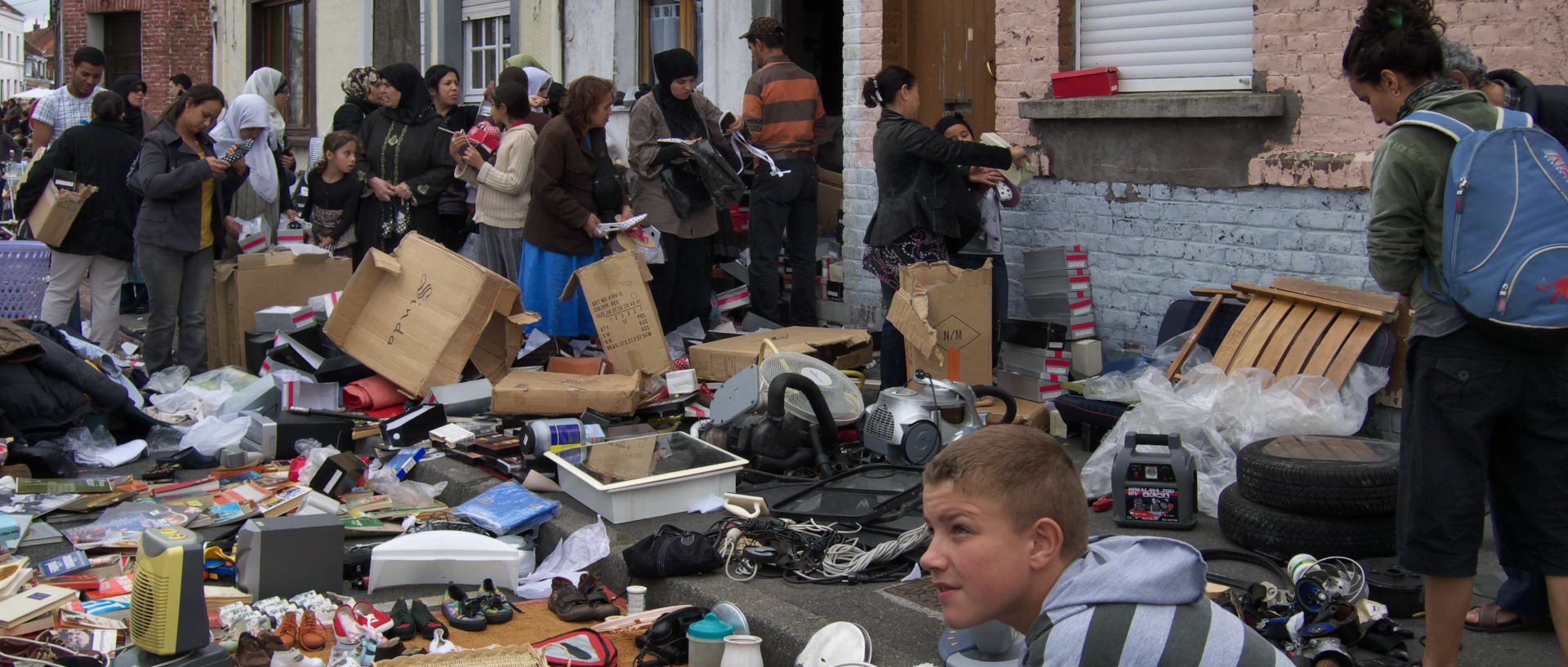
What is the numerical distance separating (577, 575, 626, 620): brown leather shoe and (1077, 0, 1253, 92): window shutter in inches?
181

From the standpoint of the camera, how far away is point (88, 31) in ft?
86.0

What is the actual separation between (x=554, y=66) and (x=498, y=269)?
522cm

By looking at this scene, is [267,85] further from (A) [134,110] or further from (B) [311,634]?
(B) [311,634]

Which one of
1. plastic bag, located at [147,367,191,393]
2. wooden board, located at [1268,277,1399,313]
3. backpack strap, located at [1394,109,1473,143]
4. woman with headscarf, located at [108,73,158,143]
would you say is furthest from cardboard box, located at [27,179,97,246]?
backpack strap, located at [1394,109,1473,143]

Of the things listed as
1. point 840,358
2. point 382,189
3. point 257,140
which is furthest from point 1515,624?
point 257,140

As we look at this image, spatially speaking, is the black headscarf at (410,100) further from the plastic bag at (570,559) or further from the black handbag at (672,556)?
the black handbag at (672,556)

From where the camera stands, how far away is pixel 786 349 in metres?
8.26

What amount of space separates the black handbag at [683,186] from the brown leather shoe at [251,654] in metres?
5.28

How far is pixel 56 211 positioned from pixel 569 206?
3515 mm

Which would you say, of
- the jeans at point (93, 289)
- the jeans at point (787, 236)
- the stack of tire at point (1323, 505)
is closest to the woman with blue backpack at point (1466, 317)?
the stack of tire at point (1323, 505)

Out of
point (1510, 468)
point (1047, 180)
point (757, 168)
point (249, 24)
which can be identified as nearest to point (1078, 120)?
point (1047, 180)

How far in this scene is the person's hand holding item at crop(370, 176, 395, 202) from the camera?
1006cm

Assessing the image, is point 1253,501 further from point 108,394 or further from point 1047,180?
point 108,394

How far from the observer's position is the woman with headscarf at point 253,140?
9875mm
